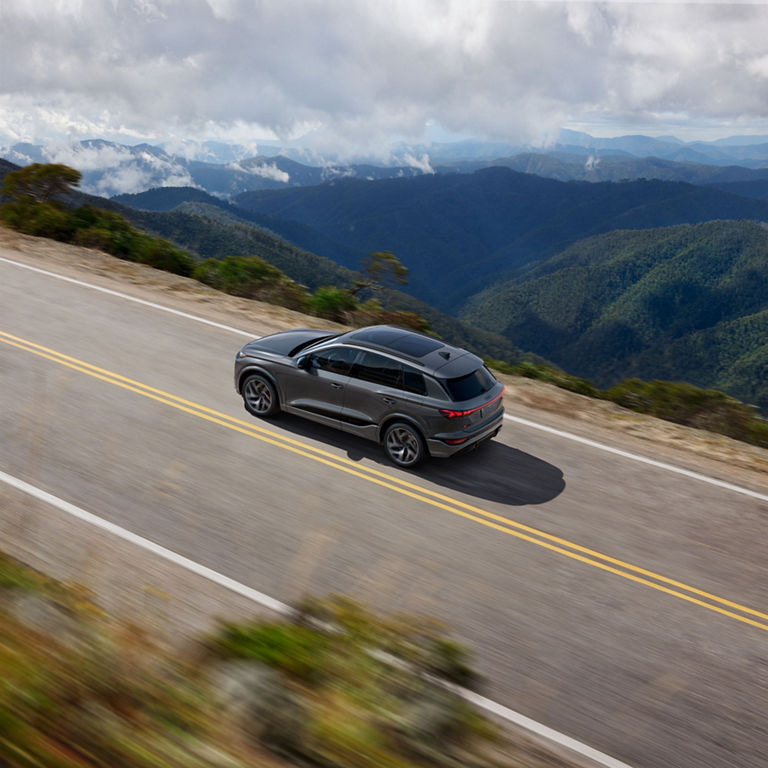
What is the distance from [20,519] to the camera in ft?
22.5

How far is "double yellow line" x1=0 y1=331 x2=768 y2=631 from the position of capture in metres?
6.55

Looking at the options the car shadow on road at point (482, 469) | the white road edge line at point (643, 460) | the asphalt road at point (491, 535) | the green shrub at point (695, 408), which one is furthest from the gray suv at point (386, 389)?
the green shrub at point (695, 408)

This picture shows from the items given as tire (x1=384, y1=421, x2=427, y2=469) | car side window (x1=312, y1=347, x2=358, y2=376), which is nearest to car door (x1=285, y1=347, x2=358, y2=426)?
car side window (x1=312, y1=347, x2=358, y2=376)

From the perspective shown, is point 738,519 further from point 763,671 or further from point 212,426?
point 212,426

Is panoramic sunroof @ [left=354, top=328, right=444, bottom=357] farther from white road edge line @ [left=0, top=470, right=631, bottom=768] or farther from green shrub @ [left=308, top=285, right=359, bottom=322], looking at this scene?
green shrub @ [left=308, top=285, right=359, bottom=322]

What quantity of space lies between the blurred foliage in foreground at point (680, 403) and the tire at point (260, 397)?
5.73m

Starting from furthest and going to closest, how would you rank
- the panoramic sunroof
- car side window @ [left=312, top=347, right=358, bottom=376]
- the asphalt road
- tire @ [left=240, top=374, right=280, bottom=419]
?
tire @ [left=240, top=374, right=280, bottom=419] < car side window @ [left=312, top=347, right=358, bottom=376] < the panoramic sunroof < the asphalt road

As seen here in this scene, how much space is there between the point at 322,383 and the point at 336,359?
0.39m

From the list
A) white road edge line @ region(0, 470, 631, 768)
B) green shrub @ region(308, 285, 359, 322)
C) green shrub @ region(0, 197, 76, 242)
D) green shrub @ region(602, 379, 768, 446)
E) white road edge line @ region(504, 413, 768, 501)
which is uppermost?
green shrub @ region(0, 197, 76, 242)

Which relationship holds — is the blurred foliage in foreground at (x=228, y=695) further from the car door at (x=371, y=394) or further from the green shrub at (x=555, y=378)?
the green shrub at (x=555, y=378)

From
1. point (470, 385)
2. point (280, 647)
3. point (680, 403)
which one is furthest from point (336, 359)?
point (680, 403)

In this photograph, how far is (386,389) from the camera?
27.6 feet

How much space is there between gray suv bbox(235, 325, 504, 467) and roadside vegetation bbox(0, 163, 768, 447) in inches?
193

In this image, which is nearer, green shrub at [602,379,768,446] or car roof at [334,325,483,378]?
car roof at [334,325,483,378]
